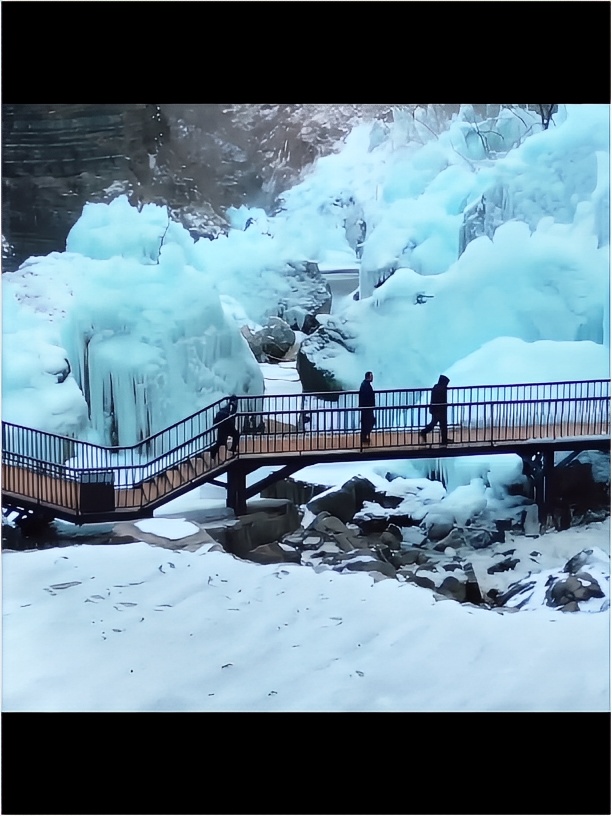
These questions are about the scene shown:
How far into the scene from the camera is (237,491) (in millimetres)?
3123

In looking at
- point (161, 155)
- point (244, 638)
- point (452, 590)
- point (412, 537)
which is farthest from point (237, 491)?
point (161, 155)

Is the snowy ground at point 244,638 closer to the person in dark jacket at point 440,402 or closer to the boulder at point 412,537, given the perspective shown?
the boulder at point 412,537

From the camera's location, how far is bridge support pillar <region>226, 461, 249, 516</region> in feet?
10.2

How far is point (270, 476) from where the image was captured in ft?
10.2

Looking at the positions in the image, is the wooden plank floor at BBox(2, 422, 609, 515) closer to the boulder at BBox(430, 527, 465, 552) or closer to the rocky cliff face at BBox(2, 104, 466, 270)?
the boulder at BBox(430, 527, 465, 552)

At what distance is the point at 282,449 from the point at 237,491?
11.4 inches

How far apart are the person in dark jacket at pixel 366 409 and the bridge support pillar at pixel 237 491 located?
592 millimetres

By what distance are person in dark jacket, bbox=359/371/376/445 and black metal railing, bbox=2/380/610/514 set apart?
0.08ft

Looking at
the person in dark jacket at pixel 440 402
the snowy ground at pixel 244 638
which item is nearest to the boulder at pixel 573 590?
the snowy ground at pixel 244 638

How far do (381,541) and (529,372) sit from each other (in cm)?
106

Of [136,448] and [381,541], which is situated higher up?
[136,448]

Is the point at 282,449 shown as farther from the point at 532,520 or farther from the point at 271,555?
the point at 532,520
